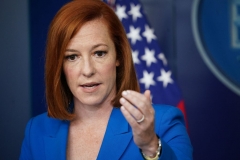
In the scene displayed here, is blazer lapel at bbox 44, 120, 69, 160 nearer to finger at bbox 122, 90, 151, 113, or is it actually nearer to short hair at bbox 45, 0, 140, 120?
short hair at bbox 45, 0, 140, 120

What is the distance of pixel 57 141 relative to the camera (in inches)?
73.7

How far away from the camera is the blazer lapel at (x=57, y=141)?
6.01 ft

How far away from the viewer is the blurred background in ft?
10.5

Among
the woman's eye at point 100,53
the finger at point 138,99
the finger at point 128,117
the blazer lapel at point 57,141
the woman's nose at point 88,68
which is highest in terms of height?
the woman's eye at point 100,53

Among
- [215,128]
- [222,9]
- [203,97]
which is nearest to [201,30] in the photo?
[222,9]

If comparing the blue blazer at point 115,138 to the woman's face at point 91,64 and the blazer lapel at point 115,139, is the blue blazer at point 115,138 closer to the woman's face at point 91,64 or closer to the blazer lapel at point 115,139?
the blazer lapel at point 115,139

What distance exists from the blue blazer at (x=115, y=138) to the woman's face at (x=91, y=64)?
0.14 m

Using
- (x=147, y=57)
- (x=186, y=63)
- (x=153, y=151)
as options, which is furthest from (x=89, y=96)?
(x=186, y=63)

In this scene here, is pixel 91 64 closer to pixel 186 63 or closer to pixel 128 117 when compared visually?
pixel 128 117

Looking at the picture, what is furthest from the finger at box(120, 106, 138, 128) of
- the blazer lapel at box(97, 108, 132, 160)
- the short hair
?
the short hair

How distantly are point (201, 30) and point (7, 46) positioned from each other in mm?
1368

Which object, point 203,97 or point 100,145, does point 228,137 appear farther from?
point 100,145

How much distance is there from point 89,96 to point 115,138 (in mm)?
189

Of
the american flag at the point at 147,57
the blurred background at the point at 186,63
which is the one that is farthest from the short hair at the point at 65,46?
the blurred background at the point at 186,63
